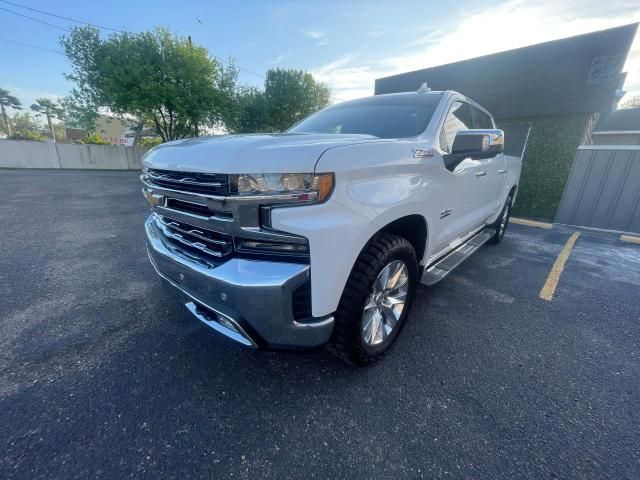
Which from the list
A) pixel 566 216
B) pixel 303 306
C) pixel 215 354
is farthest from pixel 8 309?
pixel 566 216

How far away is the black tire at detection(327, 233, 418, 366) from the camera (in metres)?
1.63

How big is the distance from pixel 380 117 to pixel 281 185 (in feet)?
5.52

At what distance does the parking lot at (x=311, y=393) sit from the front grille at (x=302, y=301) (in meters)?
0.67

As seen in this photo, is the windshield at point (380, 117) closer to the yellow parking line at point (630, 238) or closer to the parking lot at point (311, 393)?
the parking lot at point (311, 393)

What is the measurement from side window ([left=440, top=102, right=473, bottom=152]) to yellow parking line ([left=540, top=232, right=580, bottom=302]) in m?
2.11

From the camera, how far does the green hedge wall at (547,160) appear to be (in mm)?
7586

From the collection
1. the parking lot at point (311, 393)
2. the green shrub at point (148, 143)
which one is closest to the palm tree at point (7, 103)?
the green shrub at point (148, 143)

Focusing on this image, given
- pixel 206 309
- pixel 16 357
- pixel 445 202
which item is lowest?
pixel 16 357

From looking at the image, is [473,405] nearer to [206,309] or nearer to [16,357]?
[206,309]

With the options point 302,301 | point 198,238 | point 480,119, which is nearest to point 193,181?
point 198,238

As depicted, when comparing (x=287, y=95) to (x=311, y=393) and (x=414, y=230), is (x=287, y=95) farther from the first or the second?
(x=311, y=393)

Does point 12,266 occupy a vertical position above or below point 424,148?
below

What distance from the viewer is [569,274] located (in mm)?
3896

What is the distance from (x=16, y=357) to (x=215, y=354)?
1377mm
